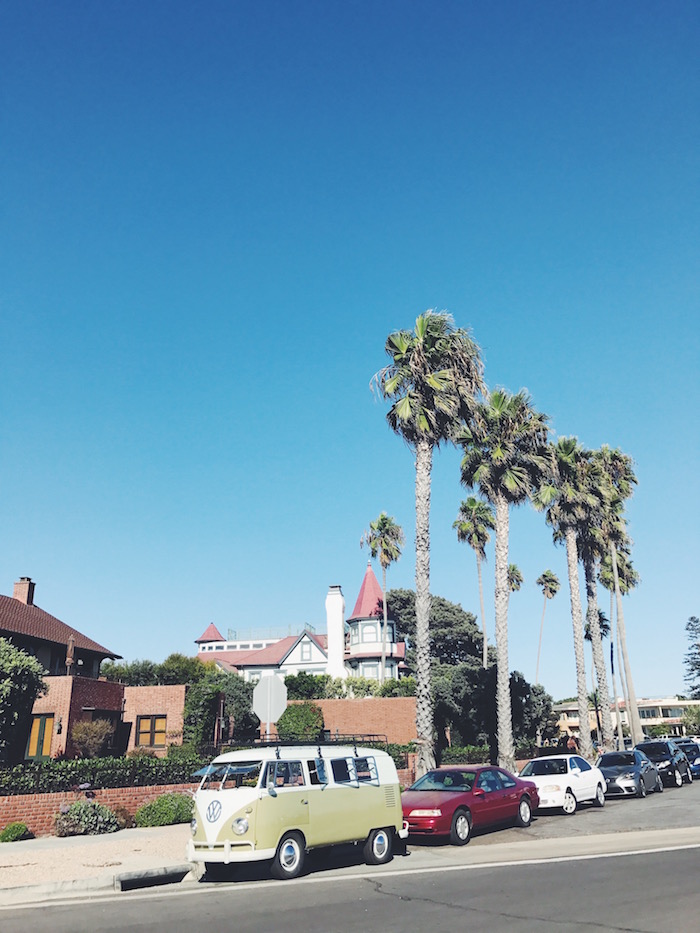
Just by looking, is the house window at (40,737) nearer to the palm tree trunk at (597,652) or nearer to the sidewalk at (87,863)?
the sidewalk at (87,863)

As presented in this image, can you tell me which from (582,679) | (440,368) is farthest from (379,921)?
(582,679)

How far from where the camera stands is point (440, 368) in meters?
30.3

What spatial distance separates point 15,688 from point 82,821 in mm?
6083

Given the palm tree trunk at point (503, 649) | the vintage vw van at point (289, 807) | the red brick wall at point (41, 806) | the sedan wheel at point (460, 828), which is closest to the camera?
the vintage vw van at point (289, 807)

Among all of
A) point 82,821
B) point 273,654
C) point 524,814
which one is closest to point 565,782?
point 524,814

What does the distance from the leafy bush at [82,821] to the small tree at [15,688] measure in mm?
5084

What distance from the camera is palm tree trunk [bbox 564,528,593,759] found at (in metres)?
38.2

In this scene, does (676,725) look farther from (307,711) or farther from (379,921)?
(379,921)

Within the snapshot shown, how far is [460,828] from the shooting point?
628 inches

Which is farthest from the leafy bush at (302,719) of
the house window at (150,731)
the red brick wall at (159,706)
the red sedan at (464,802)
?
the red sedan at (464,802)

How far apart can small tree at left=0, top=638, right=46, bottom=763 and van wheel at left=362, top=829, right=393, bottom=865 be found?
44.3ft

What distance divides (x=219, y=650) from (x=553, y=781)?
68.5 meters

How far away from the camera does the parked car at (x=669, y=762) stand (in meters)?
28.6

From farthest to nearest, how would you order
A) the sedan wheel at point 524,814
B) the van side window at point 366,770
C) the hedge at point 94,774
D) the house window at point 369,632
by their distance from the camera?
the house window at point 369,632 → the hedge at point 94,774 → the sedan wheel at point 524,814 → the van side window at point 366,770
